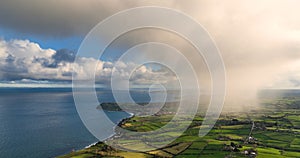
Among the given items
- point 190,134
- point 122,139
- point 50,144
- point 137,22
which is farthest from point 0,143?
point 137,22

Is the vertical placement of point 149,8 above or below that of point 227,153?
above

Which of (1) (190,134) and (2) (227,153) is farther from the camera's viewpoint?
(1) (190,134)

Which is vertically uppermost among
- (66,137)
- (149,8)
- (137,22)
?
(149,8)

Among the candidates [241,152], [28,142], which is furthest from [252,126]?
[28,142]

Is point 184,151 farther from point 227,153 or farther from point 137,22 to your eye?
point 137,22

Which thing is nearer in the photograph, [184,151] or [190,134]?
[184,151]

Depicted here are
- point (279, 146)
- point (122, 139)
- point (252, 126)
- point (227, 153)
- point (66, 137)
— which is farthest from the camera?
point (252, 126)

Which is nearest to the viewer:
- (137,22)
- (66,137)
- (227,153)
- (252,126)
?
(137,22)

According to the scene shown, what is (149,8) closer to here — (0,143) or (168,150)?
(168,150)

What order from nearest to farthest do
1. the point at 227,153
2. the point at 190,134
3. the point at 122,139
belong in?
the point at 227,153, the point at 122,139, the point at 190,134
